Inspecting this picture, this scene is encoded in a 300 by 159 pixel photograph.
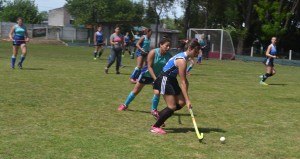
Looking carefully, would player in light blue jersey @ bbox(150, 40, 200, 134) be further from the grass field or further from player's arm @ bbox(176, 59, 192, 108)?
the grass field

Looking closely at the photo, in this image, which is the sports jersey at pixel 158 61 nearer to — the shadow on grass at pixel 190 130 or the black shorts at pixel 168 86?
the black shorts at pixel 168 86

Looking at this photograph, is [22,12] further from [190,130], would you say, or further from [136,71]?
[190,130]

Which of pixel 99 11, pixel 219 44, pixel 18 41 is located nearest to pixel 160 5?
pixel 99 11

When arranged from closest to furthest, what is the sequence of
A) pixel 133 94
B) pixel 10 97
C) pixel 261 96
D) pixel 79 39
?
pixel 133 94, pixel 10 97, pixel 261 96, pixel 79 39

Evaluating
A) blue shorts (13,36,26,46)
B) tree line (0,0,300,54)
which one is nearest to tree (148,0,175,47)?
tree line (0,0,300,54)

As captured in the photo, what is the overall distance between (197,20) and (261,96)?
54.6 meters

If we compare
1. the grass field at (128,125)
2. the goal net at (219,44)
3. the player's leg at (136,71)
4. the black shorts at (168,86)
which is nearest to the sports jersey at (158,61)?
the grass field at (128,125)

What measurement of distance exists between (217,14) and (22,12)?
51.1 m

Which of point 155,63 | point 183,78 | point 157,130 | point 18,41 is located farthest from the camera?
point 18,41

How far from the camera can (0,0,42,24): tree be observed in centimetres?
9406

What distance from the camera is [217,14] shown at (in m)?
58.3

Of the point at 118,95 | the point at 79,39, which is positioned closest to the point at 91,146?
the point at 118,95

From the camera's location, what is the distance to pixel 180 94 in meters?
7.52

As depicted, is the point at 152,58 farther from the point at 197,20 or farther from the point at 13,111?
the point at 197,20
